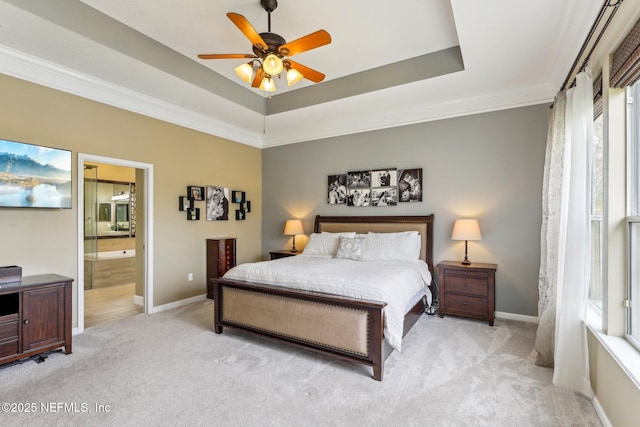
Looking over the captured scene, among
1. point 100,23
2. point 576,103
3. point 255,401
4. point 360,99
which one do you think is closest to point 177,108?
point 100,23

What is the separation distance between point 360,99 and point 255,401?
3606 mm

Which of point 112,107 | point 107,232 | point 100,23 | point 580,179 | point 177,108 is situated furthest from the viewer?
point 107,232

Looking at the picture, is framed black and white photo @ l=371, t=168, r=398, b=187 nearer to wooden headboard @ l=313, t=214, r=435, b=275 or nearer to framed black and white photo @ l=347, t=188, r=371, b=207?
framed black and white photo @ l=347, t=188, r=371, b=207

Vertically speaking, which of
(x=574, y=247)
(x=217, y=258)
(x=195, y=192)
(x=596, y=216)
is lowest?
(x=217, y=258)

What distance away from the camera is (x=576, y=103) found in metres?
2.38

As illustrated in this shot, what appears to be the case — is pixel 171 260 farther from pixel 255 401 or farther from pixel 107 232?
pixel 107 232

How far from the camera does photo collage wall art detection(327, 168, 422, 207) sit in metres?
4.56

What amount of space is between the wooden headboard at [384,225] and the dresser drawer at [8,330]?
375 cm

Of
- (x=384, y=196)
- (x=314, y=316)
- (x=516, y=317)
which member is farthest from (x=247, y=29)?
(x=516, y=317)

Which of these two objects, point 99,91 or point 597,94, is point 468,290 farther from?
point 99,91

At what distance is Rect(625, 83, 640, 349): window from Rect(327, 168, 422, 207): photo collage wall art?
2564 mm

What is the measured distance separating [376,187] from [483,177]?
4.90ft

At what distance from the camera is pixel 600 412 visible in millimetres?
1998

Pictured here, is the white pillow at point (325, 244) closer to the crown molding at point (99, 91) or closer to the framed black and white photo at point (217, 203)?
the framed black and white photo at point (217, 203)
